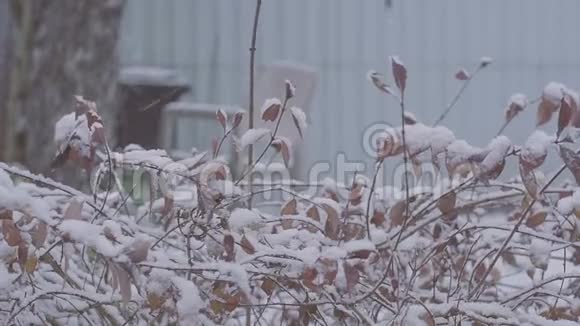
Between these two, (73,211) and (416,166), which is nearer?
(73,211)

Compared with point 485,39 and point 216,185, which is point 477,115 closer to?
point 485,39

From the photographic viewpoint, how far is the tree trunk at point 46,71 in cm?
560

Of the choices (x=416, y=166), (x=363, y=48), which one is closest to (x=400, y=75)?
(x=416, y=166)

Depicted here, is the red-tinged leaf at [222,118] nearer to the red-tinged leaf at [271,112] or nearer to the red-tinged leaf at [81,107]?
the red-tinged leaf at [271,112]

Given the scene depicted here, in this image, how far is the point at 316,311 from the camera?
4.75 feet

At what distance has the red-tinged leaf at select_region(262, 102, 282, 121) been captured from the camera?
158 centimetres

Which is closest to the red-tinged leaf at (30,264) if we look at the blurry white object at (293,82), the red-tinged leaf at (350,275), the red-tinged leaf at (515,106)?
the red-tinged leaf at (350,275)

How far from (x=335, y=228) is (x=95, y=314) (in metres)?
0.51

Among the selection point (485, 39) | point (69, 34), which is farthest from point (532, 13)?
point (69, 34)

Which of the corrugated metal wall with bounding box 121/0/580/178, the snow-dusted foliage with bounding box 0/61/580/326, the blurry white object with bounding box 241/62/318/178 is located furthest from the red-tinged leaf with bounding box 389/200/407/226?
the corrugated metal wall with bounding box 121/0/580/178

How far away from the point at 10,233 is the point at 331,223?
51 cm

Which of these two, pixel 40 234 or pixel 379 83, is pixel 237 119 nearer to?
pixel 379 83

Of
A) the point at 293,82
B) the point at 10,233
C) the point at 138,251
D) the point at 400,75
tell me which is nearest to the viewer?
the point at 138,251

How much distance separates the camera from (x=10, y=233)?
4.20 feet
